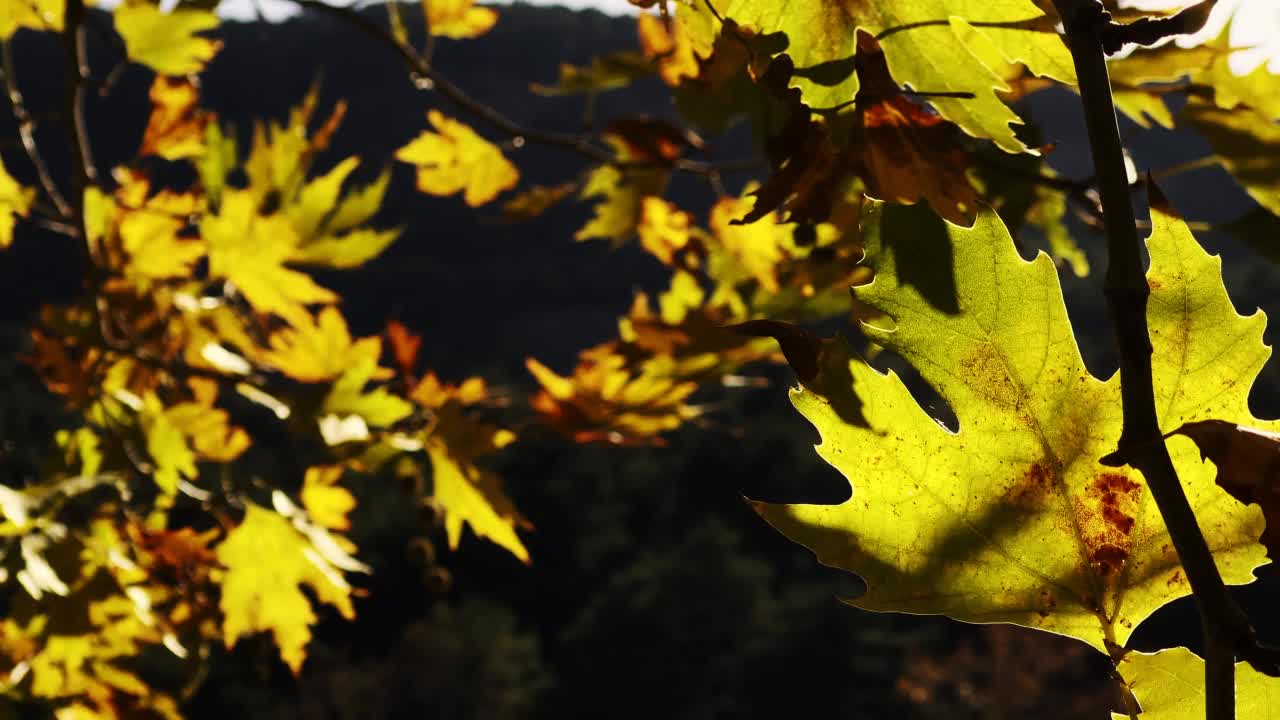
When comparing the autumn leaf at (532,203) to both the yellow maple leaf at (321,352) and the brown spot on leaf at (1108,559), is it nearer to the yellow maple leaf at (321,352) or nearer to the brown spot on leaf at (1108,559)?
the yellow maple leaf at (321,352)

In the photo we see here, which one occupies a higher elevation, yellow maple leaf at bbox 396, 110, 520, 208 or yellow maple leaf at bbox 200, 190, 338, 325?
yellow maple leaf at bbox 396, 110, 520, 208

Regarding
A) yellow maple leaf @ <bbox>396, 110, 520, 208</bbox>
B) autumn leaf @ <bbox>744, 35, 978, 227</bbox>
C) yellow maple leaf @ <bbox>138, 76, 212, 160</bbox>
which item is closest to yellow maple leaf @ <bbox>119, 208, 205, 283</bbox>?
yellow maple leaf @ <bbox>138, 76, 212, 160</bbox>

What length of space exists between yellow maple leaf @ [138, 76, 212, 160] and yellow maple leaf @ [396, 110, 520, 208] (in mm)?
332

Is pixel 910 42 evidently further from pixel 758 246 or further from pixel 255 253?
pixel 255 253

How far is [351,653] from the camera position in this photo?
708 centimetres

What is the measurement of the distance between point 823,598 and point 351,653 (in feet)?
10.9

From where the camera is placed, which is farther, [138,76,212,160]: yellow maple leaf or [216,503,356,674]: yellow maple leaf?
[138,76,212,160]: yellow maple leaf

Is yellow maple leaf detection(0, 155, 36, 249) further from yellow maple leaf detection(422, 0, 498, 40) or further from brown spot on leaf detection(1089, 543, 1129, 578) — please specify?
brown spot on leaf detection(1089, 543, 1129, 578)

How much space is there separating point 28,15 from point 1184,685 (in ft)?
3.43

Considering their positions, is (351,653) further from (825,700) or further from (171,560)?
(171,560)

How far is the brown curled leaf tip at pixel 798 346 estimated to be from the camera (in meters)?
0.32

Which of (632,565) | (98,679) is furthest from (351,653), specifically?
(98,679)

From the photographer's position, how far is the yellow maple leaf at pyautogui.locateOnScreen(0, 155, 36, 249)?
1.18m

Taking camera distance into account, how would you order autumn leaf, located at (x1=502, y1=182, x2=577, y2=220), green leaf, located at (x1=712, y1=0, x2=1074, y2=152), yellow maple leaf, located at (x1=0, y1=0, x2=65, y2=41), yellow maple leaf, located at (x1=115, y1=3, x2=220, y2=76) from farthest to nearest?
autumn leaf, located at (x1=502, y1=182, x2=577, y2=220)
yellow maple leaf, located at (x1=115, y1=3, x2=220, y2=76)
yellow maple leaf, located at (x1=0, y1=0, x2=65, y2=41)
green leaf, located at (x1=712, y1=0, x2=1074, y2=152)
